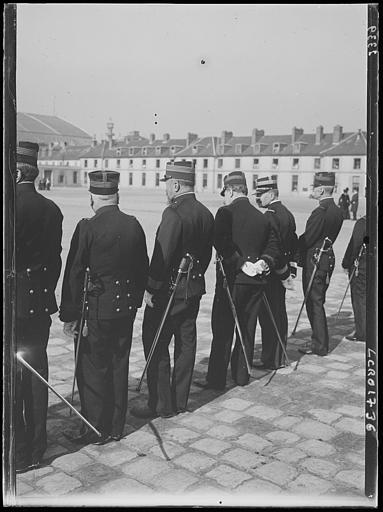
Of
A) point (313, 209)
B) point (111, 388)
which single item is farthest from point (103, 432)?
point (313, 209)

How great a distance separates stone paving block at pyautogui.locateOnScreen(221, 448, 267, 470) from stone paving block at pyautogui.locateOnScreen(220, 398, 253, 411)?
0.96m

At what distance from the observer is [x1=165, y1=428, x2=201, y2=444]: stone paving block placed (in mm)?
5293

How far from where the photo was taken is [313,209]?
25.3 feet

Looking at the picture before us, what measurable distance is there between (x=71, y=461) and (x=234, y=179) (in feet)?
10.9

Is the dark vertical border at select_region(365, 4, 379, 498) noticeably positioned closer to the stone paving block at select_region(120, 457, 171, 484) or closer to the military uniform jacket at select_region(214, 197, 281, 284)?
the stone paving block at select_region(120, 457, 171, 484)

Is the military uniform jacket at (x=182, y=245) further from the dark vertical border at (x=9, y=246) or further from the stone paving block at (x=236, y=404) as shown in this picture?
the dark vertical border at (x=9, y=246)

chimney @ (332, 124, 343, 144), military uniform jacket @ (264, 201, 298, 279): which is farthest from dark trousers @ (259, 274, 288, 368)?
chimney @ (332, 124, 343, 144)

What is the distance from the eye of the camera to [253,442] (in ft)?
17.3

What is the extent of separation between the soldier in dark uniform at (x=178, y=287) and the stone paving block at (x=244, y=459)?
974 mm

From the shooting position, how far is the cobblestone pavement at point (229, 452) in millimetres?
4449

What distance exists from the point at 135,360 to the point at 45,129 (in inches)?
138

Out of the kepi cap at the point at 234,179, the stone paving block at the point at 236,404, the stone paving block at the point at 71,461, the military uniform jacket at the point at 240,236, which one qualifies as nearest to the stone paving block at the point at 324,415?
the stone paving block at the point at 236,404

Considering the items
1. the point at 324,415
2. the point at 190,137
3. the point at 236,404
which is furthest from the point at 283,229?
the point at 324,415

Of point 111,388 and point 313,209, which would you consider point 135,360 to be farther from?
point 313,209
